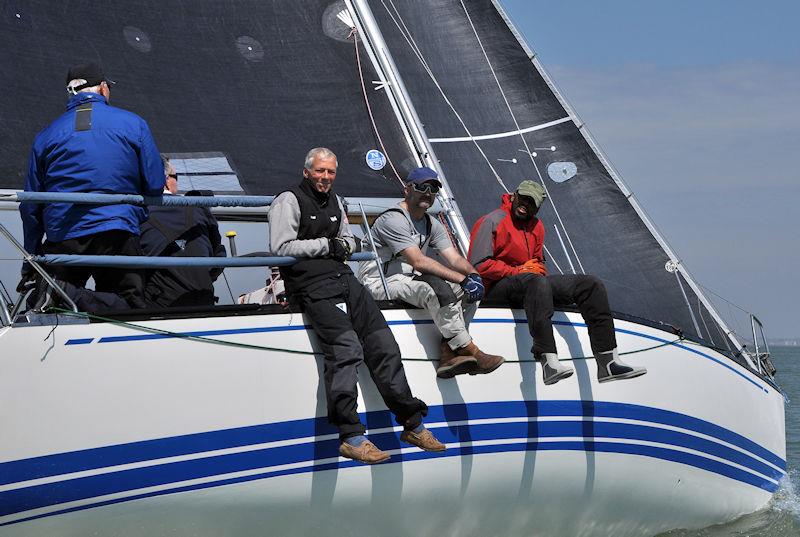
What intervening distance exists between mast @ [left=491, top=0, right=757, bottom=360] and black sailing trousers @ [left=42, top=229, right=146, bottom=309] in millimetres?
3967

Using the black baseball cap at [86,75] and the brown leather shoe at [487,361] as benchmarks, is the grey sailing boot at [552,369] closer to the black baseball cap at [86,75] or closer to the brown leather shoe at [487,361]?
the brown leather shoe at [487,361]

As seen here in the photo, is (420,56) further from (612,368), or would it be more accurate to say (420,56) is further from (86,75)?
(86,75)

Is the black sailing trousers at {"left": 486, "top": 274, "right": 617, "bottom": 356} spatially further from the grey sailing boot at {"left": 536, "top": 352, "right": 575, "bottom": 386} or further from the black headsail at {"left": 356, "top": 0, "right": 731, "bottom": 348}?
the black headsail at {"left": 356, "top": 0, "right": 731, "bottom": 348}

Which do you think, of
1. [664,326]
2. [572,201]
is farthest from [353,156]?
[664,326]

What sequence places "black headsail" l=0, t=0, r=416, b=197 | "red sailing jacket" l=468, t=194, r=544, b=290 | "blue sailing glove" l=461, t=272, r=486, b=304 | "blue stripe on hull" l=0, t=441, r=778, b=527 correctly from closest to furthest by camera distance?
"blue stripe on hull" l=0, t=441, r=778, b=527
"blue sailing glove" l=461, t=272, r=486, b=304
"red sailing jacket" l=468, t=194, r=544, b=290
"black headsail" l=0, t=0, r=416, b=197

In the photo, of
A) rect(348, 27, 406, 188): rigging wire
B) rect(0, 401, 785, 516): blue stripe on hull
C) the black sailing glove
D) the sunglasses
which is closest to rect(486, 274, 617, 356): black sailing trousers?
rect(0, 401, 785, 516): blue stripe on hull

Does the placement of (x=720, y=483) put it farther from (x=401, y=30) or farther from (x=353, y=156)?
(x=401, y=30)

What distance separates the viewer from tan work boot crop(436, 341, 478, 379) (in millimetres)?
5609

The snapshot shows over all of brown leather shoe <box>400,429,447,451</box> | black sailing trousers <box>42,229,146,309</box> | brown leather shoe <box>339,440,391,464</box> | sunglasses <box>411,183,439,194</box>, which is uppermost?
sunglasses <box>411,183,439,194</box>

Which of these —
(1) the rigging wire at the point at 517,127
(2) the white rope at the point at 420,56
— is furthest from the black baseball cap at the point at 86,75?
(2) the white rope at the point at 420,56

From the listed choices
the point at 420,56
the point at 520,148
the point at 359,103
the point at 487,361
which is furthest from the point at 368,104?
the point at 487,361

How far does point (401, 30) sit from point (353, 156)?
1.76 metres

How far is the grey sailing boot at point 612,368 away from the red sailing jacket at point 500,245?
658mm

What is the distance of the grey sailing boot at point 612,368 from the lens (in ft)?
19.3
